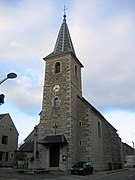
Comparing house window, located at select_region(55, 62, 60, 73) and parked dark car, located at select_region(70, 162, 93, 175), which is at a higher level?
house window, located at select_region(55, 62, 60, 73)

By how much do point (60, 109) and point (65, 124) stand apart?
2313mm

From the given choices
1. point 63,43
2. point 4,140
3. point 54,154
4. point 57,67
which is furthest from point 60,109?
point 4,140

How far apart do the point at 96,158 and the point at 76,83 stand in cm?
1064

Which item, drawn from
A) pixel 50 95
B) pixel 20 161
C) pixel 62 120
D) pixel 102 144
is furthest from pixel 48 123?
pixel 102 144

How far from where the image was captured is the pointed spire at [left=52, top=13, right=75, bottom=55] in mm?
34750

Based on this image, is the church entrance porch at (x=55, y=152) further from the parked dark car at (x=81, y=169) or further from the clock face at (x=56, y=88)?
the clock face at (x=56, y=88)

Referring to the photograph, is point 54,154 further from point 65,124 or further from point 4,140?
point 4,140

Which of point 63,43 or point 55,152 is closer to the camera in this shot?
point 55,152

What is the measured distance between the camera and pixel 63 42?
119 feet

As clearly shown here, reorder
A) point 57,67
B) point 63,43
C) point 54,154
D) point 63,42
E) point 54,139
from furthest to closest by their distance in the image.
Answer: point 63,42 → point 63,43 → point 57,67 → point 54,154 → point 54,139

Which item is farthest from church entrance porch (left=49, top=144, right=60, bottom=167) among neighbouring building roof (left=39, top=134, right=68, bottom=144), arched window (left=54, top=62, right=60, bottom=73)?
arched window (left=54, top=62, right=60, bottom=73)

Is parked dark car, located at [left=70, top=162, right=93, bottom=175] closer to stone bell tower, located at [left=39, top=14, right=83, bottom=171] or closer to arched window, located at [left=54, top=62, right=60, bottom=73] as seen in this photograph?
stone bell tower, located at [left=39, top=14, right=83, bottom=171]

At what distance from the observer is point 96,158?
98.9ft

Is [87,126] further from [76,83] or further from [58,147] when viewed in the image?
[76,83]
